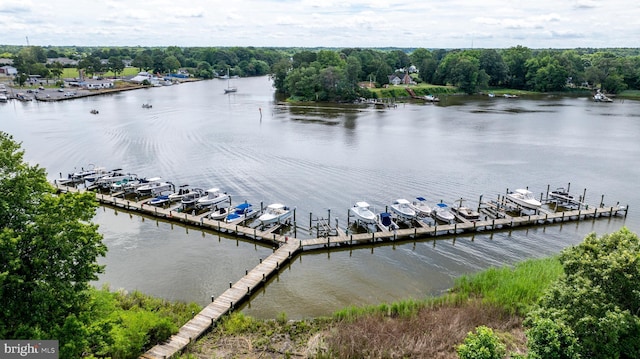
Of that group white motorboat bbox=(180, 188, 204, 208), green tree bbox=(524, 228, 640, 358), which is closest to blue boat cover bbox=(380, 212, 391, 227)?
white motorboat bbox=(180, 188, 204, 208)

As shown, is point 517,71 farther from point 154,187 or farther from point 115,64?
point 115,64

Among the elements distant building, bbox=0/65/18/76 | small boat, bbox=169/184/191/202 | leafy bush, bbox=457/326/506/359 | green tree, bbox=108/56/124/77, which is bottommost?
small boat, bbox=169/184/191/202

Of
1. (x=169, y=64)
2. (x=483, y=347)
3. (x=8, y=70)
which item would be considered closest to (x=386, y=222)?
(x=483, y=347)

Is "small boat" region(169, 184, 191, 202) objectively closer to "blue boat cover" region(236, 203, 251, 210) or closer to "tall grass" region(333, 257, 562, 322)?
"blue boat cover" region(236, 203, 251, 210)

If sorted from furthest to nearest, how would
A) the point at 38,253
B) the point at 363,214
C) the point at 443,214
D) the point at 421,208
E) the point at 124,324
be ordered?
the point at 421,208 < the point at 443,214 < the point at 363,214 < the point at 124,324 < the point at 38,253

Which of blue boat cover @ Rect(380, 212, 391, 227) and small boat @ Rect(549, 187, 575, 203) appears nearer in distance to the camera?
blue boat cover @ Rect(380, 212, 391, 227)

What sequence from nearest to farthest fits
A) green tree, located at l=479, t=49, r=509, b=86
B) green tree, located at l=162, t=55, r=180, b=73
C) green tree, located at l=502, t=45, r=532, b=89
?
green tree, located at l=479, t=49, r=509, b=86, green tree, located at l=502, t=45, r=532, b=89, green tree, located at l=162, t=55, r=180, b=73

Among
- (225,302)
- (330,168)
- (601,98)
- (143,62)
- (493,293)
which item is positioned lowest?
(225,302)
